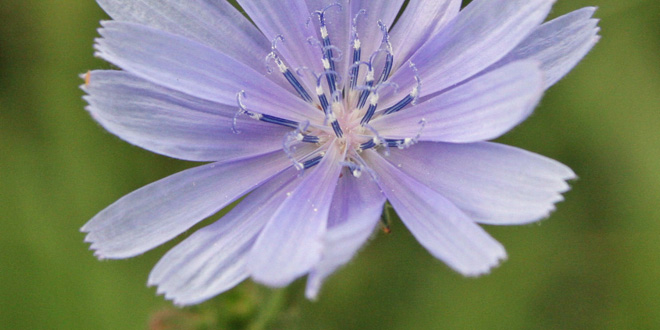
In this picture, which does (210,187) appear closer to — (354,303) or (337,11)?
(337,11)

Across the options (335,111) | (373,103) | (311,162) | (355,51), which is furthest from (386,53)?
(311,162)

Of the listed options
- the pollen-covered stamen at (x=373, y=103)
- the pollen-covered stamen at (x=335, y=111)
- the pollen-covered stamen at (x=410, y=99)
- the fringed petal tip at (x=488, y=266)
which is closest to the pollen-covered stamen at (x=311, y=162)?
the pollen-covered stamen at (x=335, y=111)

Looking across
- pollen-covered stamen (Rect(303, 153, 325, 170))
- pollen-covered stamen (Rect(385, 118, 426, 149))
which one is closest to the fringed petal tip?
pollen-covered stamen (Rect(385, 118, 426, 149))

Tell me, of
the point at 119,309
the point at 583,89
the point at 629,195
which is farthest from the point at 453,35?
the point at 119,309

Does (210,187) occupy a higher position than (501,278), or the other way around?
(210,187)

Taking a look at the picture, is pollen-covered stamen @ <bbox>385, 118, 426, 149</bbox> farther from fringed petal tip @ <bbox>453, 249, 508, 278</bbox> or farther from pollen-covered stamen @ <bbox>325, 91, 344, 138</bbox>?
fringed petal tip @ <bbox>453, 249, 508, 278</bbox>

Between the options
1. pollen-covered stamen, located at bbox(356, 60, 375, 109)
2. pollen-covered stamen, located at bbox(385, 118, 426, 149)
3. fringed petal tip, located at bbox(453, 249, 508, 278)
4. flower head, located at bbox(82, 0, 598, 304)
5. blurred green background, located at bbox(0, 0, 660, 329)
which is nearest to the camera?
fringed petal tip, located at bbox(453, 249, 508, 278)

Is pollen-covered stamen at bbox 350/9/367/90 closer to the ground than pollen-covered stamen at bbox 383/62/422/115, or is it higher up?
higher up
